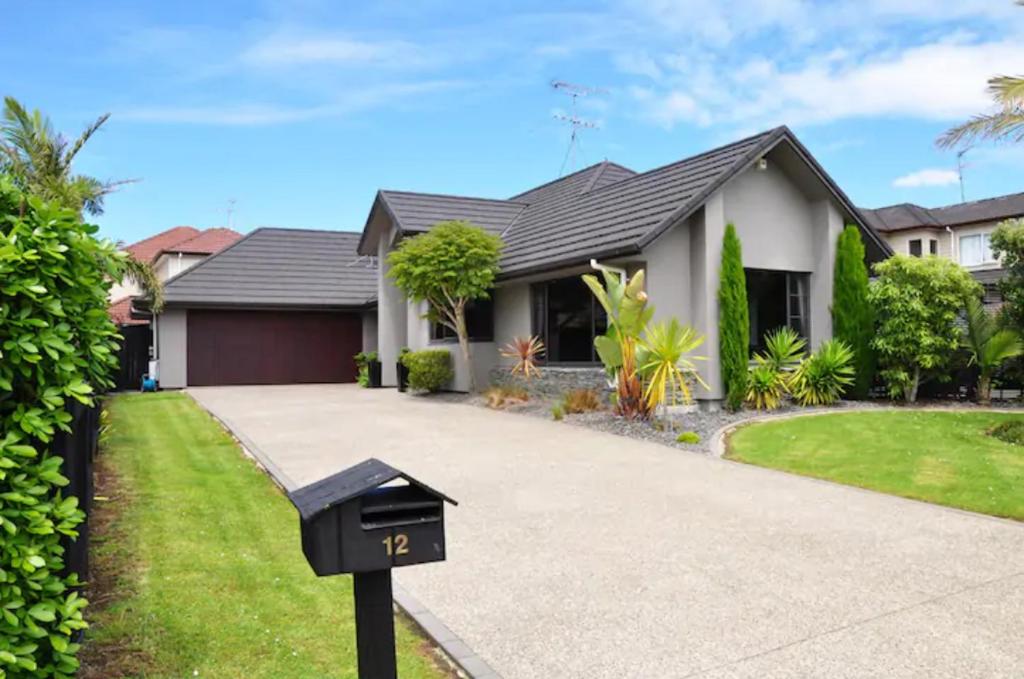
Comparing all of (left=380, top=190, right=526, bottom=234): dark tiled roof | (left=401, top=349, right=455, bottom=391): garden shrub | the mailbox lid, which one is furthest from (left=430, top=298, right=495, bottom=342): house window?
the mailbox lid

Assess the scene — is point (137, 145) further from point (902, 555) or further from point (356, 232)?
point (902, 555)

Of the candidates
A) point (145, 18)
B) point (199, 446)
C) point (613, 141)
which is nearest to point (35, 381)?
point (199, 446)

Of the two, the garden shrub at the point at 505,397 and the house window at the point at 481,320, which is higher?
the house window at the point at 481,320

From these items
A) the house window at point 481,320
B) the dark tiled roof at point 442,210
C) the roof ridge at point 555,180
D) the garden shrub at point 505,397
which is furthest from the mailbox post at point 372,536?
the roof ridge at point 555,180

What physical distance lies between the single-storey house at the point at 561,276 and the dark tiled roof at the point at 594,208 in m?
0.05

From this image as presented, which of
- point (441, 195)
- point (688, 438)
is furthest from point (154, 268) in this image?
point (688, 438)

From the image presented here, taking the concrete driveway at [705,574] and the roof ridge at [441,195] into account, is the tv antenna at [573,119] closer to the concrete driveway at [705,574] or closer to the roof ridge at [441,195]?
the roof ridge at [441,195]

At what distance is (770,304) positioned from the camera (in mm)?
17094

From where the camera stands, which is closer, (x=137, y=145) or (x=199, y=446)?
(x=199, y=446)

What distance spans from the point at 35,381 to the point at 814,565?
5.36 m

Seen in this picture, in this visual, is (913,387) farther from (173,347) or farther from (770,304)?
(173,347)

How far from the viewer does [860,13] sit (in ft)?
46.3

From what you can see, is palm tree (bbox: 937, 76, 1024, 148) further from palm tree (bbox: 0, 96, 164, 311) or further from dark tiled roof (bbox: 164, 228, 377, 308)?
dark tiled roof (bbox: 164, 228, 377, 308)

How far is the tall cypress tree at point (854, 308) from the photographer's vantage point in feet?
53.4
